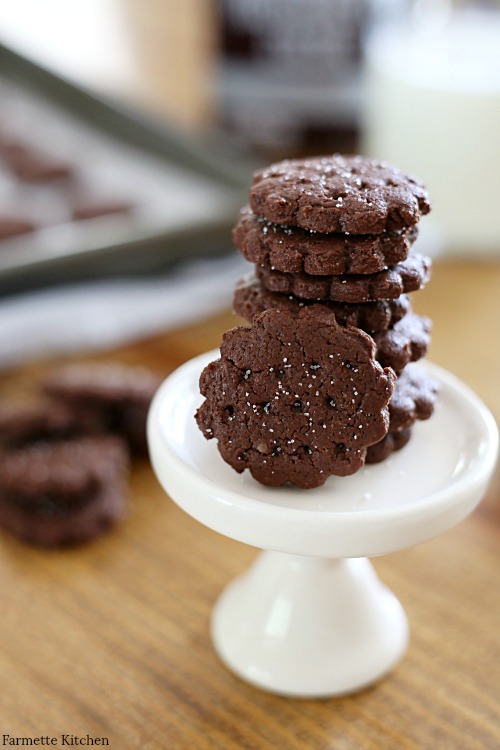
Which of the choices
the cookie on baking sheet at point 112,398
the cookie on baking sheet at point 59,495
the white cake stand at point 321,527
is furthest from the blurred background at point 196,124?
the white cake stand at point 321,527

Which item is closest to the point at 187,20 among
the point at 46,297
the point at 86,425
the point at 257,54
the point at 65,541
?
the point at 257,54

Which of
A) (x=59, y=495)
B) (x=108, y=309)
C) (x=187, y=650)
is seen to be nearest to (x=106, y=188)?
(x=108, y=309)

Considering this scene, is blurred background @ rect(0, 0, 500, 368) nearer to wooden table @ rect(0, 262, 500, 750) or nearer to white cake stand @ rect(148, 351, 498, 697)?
wooden table @ rect(0, 262, 500, 750)

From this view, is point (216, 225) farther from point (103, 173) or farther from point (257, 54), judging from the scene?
point (257, 54)

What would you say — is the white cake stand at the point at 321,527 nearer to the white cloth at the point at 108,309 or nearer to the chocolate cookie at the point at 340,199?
the chocolate cookie at the point at 340,199

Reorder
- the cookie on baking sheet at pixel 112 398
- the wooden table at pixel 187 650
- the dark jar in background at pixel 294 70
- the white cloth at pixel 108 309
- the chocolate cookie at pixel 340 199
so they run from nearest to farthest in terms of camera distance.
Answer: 1. the chocolate cookie at pixel 340 199
2. the wooden table at pixel 187 650
3. the cookie on baking sheet at pixel 112 398
4. the white cloth at pixel 108 309
5. the dark jar in background at pixel 294 70

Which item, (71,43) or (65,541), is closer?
(65,541)
